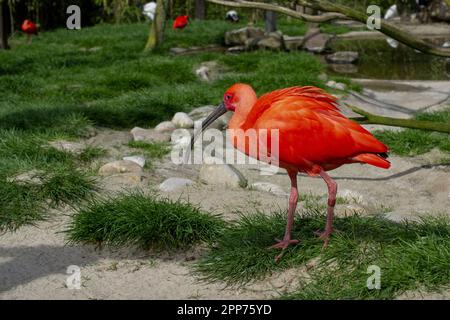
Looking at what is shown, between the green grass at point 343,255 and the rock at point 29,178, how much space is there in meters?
1.62

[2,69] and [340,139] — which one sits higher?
[340,139]

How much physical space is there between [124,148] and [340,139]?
141 inches

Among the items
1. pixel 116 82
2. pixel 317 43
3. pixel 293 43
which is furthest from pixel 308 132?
pixel 293 43

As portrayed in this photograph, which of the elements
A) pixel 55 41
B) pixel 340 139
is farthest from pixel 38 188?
pixel 55 41

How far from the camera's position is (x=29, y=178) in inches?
201

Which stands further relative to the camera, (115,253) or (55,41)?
(55,41)

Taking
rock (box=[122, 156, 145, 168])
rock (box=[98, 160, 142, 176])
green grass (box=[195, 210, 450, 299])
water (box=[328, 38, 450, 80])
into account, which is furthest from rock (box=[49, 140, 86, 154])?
A: water (box=[328, 38, 450, 80])

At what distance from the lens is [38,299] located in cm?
359

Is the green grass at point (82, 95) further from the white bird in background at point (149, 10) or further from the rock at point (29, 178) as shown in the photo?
the white bird in background at point (149, 10)

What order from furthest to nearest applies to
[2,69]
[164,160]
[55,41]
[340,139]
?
1. [55,41]
2. [2,69]
3. [164,160]
4. [340,139]

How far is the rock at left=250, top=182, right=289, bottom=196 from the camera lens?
5473 mm

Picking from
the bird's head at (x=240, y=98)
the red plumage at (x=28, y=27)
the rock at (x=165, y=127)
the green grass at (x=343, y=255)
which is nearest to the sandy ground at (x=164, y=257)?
the green grass at (x=343, y=255)

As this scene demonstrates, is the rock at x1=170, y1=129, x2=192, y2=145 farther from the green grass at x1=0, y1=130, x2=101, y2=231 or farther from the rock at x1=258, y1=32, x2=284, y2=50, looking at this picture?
the rock at x1=258, y1=32, x2=284, y2=50

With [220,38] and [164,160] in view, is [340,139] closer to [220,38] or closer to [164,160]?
[164,160]
